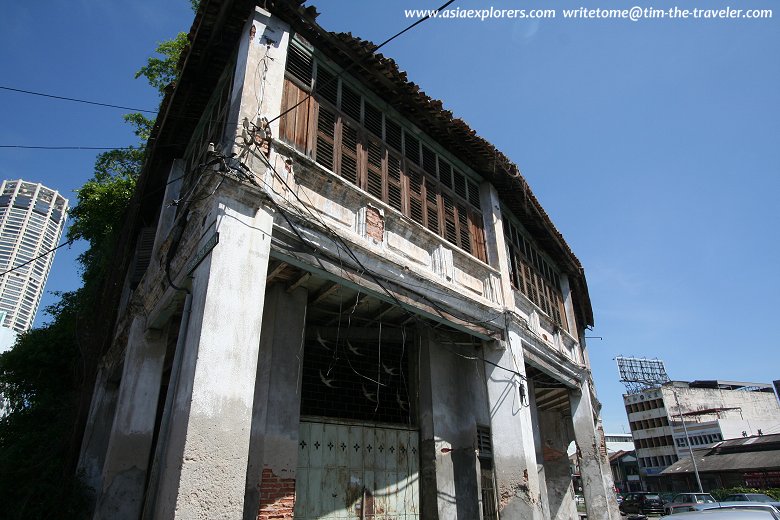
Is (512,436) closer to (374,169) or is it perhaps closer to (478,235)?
(478,235)

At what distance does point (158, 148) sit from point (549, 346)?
9.55 metres

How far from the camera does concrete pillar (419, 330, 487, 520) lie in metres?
8.34

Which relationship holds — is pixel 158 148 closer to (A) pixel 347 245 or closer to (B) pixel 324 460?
(A) pixel 347 245

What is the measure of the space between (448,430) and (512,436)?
3.83ft

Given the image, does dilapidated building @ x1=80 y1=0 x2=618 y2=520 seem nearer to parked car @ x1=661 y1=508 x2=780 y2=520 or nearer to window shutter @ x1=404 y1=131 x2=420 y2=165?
window shutter @ x1=404 y1=131 x2=420 y2=165

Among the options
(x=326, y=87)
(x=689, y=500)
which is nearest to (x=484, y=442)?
(x=326, y=87)

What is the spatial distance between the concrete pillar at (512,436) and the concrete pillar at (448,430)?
0.67 m

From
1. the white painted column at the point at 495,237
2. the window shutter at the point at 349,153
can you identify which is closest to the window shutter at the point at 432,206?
the white painted column at the point at 495,237

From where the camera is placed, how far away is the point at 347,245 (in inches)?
264

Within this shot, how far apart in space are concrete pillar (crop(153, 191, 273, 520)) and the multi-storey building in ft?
180

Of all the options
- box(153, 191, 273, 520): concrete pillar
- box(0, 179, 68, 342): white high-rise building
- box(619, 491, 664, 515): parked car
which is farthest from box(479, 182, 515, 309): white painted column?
box(0, 179, 68, 342): white high-rise building

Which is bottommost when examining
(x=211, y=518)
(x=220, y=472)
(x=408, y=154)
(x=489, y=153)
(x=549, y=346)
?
(x=211, y=518)

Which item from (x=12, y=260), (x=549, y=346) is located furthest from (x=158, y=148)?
(x=12, y=260)

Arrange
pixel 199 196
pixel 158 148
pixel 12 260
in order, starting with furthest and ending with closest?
pixel 12 260 < pixel 158 148 < pixel 199 196
